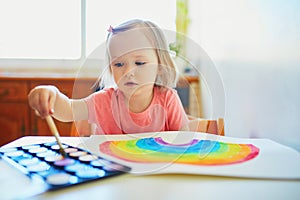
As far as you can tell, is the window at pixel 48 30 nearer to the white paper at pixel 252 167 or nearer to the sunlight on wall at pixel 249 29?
the sunlight on wall at pixel 249 29

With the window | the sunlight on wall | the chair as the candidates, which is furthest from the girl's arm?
the window

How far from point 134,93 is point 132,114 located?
0.06 meters

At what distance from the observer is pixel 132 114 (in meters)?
0.84

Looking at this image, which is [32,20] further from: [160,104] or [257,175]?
[257,175]

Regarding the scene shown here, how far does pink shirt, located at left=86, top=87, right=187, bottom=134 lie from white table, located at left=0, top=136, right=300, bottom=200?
34cm

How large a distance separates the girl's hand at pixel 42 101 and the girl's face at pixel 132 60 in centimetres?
20

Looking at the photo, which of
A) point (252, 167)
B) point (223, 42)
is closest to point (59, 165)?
point (252, 167)

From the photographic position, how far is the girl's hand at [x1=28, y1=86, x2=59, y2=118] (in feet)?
1.63

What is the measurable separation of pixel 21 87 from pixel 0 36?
39 cm

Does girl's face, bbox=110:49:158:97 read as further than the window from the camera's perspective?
No

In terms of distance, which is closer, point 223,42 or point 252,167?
point 252,167

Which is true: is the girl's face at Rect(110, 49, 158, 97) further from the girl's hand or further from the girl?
the girl's hand

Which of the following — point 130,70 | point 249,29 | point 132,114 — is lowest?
point 132,114

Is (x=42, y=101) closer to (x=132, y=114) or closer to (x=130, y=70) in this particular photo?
(x=130, y=70)
